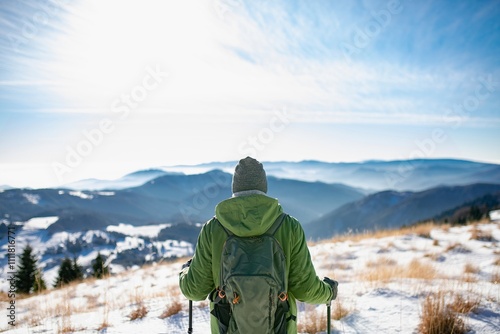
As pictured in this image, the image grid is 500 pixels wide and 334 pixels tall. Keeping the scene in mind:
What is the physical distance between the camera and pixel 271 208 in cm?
217

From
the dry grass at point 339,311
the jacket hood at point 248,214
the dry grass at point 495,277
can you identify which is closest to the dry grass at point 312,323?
the dry grass at point 339,311

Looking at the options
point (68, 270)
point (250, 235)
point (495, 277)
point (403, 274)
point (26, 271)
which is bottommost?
point (68, 270)

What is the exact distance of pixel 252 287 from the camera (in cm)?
199

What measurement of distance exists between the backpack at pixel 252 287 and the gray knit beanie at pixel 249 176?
0.39 meters

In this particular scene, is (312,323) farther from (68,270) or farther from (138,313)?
(68,270)

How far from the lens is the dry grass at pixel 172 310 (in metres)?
4.82

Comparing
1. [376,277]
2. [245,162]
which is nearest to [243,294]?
[245,162]

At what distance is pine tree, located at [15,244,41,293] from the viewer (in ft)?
61.3

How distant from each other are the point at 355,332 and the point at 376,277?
8.23 feet

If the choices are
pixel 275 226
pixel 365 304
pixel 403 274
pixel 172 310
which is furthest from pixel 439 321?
pixel 172 310

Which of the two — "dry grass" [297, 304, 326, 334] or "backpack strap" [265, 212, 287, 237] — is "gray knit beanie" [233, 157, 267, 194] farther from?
"dry grass" [297, 304, 326, 334]

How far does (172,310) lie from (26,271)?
2045 centimetres

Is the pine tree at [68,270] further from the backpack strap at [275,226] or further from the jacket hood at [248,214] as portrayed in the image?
the backpack strap at [275,226]

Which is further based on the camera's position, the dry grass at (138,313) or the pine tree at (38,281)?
the pine tree at (38,281)
